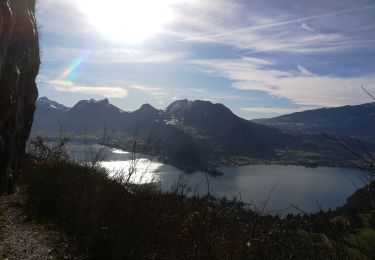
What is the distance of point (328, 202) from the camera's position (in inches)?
5556

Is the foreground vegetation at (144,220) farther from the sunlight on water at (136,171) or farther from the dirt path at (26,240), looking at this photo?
the dirt path at (26,240)

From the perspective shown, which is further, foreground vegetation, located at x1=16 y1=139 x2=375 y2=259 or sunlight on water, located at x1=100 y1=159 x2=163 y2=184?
sunlight on water, located at x1=100 y1=159 x2=163 y2=184

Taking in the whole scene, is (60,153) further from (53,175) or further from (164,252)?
(164,252)

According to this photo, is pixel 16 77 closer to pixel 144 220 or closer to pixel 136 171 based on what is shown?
pixel 136 171

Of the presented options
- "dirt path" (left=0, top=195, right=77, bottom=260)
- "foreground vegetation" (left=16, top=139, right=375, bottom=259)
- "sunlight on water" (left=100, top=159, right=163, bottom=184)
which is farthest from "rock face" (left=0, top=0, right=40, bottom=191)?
"dirt path" (left=0, top=195, right=77, bottom=260)

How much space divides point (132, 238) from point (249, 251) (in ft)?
25.6

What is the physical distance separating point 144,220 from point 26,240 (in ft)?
16.5

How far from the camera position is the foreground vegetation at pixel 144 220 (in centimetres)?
712

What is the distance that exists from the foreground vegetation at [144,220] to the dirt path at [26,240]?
770 millimetres

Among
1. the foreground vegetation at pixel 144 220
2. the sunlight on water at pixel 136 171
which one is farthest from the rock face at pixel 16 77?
the sunlight on water at pixel 136 171

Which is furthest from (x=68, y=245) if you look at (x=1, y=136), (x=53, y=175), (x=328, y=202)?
(x=328, y=202)

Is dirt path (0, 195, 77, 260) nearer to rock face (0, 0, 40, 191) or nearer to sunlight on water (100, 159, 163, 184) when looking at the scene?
sunlight on water (100, 159, 163, 184)

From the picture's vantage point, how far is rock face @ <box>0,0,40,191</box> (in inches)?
827

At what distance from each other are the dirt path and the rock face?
7.21 m
